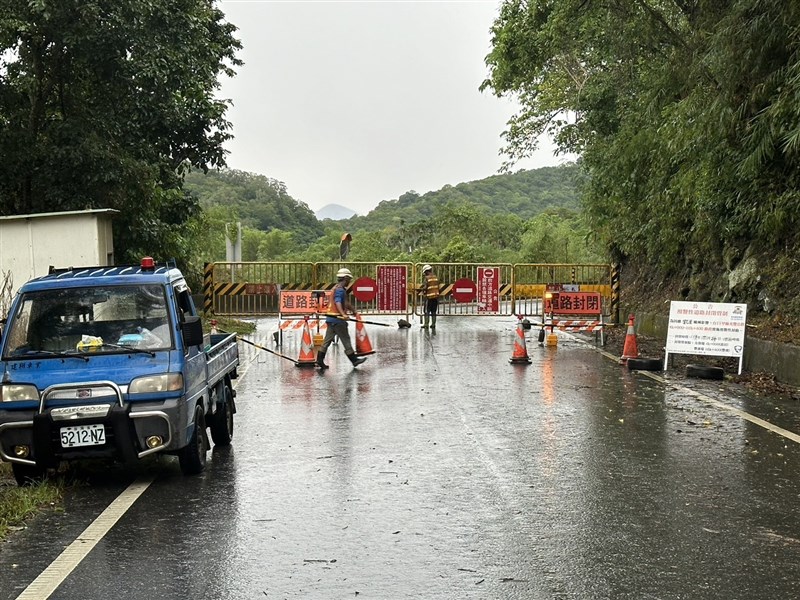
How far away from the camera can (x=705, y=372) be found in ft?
46.9

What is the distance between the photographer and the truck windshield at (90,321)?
310 inches

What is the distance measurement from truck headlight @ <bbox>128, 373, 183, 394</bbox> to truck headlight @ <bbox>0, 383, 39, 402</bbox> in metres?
0.81

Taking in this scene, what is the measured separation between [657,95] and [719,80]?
3.25 metres

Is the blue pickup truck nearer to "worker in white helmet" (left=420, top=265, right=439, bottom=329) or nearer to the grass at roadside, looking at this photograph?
the grass at roadside

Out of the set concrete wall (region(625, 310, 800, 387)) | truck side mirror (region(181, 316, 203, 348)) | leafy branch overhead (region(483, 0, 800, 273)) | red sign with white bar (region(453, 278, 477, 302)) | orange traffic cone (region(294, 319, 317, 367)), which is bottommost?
orange traffic cone (region(294, 319, 317, 367))

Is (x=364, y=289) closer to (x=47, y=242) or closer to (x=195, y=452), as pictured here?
(x=47, y=242)

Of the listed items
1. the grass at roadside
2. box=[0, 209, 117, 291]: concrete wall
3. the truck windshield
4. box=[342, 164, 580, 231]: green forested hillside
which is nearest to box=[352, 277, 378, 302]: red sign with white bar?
box=[0, 209, 117, 291]: concrete wall

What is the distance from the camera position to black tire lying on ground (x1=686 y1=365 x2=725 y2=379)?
558 inches

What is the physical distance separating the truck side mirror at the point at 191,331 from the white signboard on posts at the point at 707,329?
974cm

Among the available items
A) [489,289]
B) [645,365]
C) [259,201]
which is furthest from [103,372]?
[259,201]

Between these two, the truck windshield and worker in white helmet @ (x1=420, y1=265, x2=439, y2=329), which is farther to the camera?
worker in white helmet @ (x1=420, y1=265, x2=439, y2=329)

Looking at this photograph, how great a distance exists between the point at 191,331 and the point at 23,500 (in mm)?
1943

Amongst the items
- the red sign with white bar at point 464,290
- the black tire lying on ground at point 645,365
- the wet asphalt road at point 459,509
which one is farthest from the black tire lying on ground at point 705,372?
the red sign with white bar at point 464,290

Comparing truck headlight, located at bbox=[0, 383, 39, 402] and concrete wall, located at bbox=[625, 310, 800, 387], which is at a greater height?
truck headlight, located at bbox=[0, 383, 39, 402]
